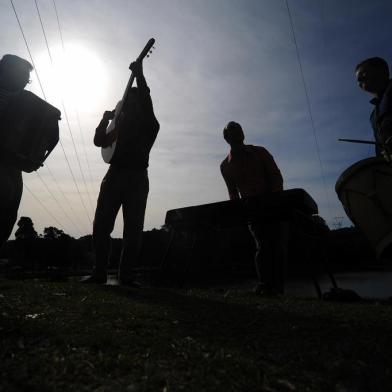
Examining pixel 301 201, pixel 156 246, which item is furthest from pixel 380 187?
pixel 156 246

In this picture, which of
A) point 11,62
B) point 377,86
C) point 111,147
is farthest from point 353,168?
point 11,62

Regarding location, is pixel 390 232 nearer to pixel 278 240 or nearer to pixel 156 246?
pixel 278 240

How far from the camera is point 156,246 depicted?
49938 mm

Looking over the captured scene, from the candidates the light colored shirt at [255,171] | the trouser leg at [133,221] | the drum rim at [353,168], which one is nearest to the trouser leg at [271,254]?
the light colored shirt at [255,171]

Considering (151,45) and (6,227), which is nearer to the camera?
(6,227)

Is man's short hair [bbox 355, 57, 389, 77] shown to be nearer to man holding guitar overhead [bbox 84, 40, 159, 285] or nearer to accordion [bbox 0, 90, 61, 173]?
man holding guitar overhead [bbox 84, 40, 159, 285]

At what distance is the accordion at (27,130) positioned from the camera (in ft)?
10.9

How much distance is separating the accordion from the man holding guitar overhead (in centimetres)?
90

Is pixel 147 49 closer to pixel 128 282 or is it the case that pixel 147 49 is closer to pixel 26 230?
pixel 128 282

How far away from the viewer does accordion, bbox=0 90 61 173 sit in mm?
3312

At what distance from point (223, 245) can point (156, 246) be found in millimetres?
20550

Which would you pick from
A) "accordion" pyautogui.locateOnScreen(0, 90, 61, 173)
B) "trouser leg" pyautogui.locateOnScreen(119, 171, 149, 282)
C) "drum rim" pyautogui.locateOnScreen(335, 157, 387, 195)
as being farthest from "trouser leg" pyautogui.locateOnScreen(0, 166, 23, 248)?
"drum rim" pyautogui.locateOnScreen(335, 157, 387, 195)

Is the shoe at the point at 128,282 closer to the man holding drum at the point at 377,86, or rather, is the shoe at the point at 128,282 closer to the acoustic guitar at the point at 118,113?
the acoustic guitar at the point at 118,113

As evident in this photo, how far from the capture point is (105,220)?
173 inches
